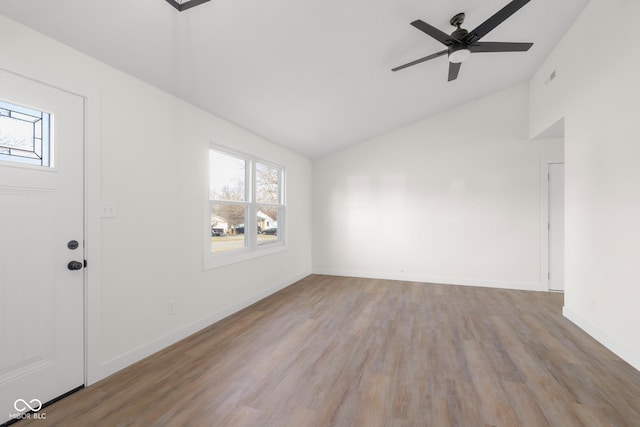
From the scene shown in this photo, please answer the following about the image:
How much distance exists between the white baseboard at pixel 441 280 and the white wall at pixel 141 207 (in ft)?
9.32

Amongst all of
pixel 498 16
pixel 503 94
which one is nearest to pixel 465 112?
pixel 503 94

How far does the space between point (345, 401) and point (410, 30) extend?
3.25 m

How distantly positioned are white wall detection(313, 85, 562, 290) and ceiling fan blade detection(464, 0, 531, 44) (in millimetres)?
2956

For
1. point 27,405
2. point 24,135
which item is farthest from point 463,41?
point 27,405

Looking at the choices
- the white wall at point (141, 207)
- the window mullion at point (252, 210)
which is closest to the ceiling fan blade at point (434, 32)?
the white wall at point (141, 207)

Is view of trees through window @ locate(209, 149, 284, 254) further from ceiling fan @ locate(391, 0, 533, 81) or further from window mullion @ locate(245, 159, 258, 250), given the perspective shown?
ceiling fan @ locate(391, 0, 533, 81)

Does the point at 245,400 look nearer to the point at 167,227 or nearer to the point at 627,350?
the point at 167,227

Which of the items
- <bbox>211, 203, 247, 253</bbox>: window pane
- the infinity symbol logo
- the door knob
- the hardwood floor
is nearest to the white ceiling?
<bbox>211, 203, 247, 253</bbox>: window pane

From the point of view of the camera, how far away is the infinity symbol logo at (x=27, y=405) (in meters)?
1.69

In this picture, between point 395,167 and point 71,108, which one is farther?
point 395,167

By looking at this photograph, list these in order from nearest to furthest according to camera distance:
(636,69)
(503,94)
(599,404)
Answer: (599,404), (636,69), (503,94)

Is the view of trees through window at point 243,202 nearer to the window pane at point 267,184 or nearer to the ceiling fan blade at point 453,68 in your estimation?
the window pane at point 267,184

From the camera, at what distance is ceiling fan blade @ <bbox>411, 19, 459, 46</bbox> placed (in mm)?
2177

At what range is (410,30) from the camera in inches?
106
